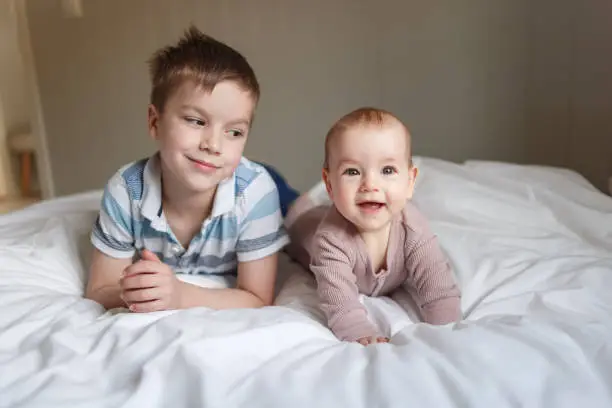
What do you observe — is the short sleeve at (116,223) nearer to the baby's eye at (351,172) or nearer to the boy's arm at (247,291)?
the boy's arm at (247,291)

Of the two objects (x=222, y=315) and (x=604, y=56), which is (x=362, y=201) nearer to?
(x=222, y=315)

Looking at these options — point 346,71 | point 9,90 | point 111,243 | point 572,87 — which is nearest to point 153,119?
point 111,243

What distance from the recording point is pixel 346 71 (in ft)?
5.78

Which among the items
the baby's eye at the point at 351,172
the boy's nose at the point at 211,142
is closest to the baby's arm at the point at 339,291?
the baby's eye at the point at 351,172

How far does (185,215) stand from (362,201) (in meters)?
0.29

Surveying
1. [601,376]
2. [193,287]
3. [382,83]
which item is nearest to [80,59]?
[382,83]

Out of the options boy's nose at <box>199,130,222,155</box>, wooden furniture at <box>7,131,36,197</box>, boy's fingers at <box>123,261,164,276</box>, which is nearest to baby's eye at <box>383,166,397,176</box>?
boy's nose at <box>199,130,222,155</box>

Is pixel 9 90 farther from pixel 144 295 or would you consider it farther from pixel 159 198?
pixel 144 295

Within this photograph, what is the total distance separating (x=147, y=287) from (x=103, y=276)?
0.61 ft

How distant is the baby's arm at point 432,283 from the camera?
2.97 feet

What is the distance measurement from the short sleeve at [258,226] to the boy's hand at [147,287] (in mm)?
164

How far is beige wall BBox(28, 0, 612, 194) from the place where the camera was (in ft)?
5.40

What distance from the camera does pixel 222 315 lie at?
0.84 metres

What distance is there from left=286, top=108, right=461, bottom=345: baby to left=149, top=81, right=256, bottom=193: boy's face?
134mm
